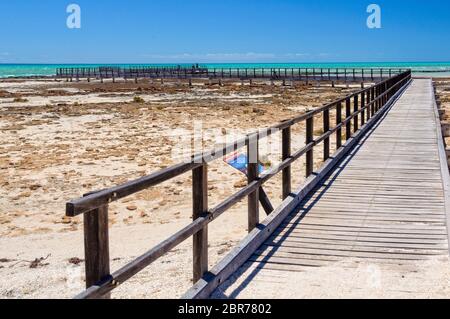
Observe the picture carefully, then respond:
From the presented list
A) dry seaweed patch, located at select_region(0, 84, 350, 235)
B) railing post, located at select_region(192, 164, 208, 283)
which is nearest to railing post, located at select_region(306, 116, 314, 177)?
dry seaweed patch, located at select_region(0, 84, 350, 235)

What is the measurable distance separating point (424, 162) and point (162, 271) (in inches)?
231

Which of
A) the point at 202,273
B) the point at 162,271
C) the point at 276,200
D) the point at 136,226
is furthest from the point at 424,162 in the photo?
the point at 202,273

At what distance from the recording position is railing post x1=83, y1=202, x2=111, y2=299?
9.23 ft

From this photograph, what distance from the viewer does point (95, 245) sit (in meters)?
2.82

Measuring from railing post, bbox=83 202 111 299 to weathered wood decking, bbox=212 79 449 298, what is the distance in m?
1.46

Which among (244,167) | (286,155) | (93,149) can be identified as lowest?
(93,149)

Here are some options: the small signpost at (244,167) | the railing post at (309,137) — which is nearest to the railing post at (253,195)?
the small signpost at (244,167)

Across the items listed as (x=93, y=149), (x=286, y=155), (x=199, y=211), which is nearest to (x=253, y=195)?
(x=199, y=211)

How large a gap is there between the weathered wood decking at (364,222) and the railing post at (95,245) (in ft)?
4.80

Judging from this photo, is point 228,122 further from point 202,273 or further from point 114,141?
point 202,273

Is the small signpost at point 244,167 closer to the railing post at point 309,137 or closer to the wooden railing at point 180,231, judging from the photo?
the wooden railing at point 180,231

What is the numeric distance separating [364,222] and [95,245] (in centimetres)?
395

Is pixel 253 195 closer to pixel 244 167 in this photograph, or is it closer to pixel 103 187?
pixel 244 167

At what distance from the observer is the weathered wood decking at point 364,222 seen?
4859mm
